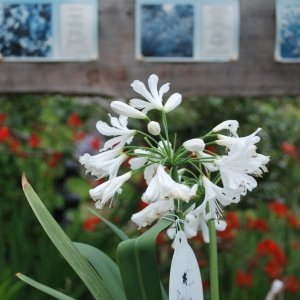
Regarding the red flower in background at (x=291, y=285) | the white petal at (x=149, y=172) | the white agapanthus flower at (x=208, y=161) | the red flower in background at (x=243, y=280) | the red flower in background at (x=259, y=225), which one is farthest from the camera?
the red flower in background at (x=259, y=225)

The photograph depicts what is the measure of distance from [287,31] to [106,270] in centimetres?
149

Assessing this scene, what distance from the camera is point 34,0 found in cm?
256

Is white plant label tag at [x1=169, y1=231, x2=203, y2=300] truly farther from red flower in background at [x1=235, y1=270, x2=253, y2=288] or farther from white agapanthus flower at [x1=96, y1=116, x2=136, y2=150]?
red flower in background at [x1=235, y1=270, x2=253, y2=288]

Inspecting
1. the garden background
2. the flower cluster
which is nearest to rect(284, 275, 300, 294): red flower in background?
the garden background

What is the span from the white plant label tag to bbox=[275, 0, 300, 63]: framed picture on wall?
1.58m

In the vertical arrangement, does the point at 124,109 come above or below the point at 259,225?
above

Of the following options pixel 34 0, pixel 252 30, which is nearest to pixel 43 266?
pixel 34 0

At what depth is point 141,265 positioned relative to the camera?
1.28 metres

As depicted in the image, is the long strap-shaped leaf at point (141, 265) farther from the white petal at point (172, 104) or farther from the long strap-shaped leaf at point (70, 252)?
the white petal at point (172, 104)

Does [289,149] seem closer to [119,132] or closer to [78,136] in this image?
[78,136]

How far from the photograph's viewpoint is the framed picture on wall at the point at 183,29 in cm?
261

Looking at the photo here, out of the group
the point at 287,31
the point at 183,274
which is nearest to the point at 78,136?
the point at 287,31

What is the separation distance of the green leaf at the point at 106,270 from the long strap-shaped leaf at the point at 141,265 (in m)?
0.08

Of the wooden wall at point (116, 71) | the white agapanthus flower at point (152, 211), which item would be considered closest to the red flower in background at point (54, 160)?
the wooden wall at point (116, 71)
